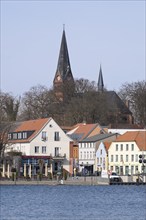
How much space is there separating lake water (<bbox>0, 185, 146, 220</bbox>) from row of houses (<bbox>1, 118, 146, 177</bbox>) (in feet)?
75.4

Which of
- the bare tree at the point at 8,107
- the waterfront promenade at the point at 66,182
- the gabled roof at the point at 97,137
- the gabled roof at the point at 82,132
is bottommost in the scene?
the waterfront promenade at the point at 66,182

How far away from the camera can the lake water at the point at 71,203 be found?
62531mm

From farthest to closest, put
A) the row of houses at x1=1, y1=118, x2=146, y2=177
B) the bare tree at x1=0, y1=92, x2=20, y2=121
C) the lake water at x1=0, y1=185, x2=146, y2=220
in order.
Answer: the bare tree at x1=0, y1=92, x2=20, y2=121 < the row of houses at x1=1, y1=118, x2=146, y2=177 < the lake water at x1=0, y1=185, x2=146, y2=220

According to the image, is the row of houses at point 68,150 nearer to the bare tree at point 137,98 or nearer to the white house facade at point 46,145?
the white house facade at point 46,145

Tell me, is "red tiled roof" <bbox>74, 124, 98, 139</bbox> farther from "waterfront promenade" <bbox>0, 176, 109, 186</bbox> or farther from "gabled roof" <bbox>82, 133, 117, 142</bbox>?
"waterfront promenade" <bbox>0, 176, 109, 186</bbox>

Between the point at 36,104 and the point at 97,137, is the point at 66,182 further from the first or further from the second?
the point at 36,104

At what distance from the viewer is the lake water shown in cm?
6253

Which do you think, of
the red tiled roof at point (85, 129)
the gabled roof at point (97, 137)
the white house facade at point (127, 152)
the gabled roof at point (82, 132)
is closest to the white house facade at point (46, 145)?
the gabled roof at point (97, 137)

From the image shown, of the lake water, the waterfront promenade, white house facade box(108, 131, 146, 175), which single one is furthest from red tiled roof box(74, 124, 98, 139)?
the lake water

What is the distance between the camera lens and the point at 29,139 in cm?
13138

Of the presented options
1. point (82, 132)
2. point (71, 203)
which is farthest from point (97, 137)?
point (71, 203)

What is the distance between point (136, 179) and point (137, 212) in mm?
48368

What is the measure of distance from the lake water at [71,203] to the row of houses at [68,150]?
23.0m

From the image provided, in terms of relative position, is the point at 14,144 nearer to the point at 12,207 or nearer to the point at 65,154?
the point at 65,154
